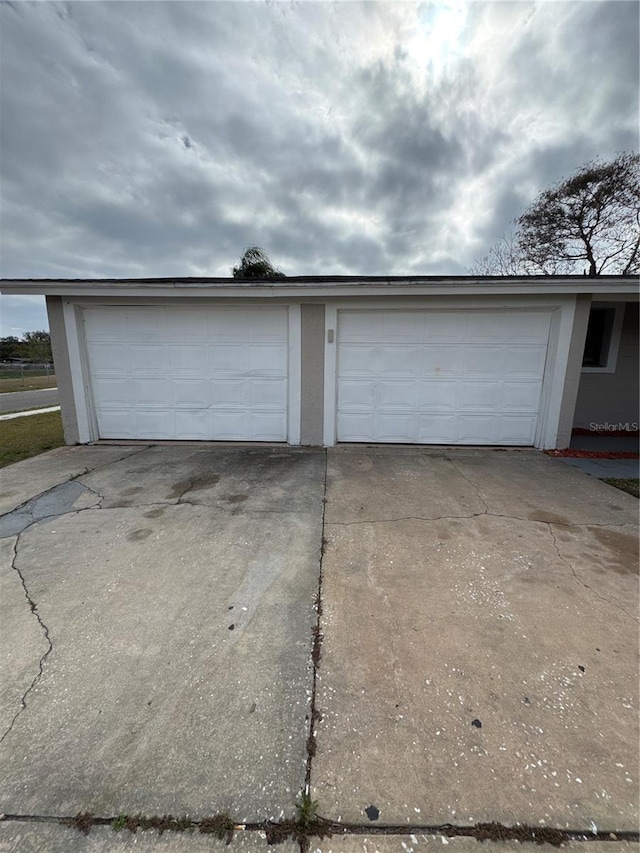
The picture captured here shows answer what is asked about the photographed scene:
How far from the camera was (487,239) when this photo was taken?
Answer: 1360cm

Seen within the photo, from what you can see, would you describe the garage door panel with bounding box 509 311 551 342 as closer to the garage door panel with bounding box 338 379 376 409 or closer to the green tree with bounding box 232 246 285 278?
the garage door panel with bounding box 338 379 376 409

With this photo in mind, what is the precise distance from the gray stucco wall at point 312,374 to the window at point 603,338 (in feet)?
18.8

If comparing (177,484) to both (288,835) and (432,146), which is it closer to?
(288,835)

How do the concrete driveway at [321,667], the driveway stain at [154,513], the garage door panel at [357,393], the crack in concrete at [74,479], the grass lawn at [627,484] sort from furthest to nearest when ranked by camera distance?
the garage door panel at [357,393]
the grass lawn at [627,484]
the crack in concrete at [74,479]
the driveway stain at [154,513]
the concrete driveway at [321,667]

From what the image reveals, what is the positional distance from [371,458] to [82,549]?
3.94 m

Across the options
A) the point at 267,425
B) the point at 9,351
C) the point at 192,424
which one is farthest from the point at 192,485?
the point at 9,351

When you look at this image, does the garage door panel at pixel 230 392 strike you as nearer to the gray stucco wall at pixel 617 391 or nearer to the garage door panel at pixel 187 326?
the garage door panel at pixel 187 326

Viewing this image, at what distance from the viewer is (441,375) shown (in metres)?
6.06

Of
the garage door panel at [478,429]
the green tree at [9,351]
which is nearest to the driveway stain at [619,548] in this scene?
the garage door panel at [478,429]

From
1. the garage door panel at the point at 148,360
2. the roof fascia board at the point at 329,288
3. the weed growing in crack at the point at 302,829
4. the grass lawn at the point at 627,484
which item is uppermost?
the roof fascia board at the point at 329,288

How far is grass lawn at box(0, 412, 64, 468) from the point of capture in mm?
5938

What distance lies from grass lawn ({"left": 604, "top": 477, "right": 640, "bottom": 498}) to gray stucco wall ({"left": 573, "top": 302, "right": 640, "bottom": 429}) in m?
3.46

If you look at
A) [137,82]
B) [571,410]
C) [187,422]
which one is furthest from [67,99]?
[571,410]

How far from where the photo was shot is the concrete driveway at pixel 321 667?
127 cm
